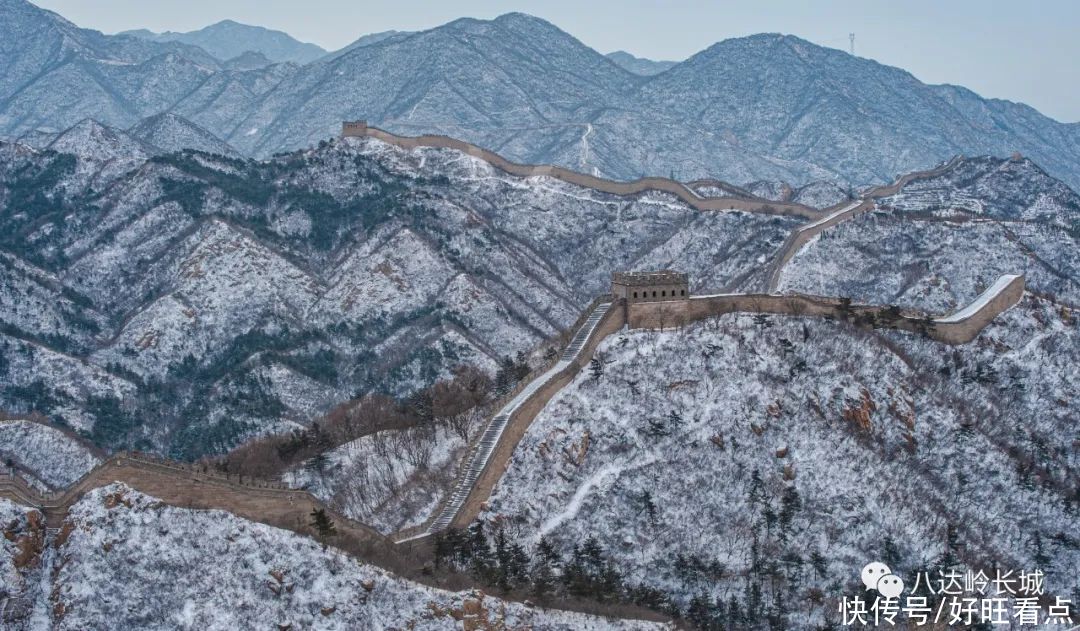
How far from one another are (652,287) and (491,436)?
15.6 metres

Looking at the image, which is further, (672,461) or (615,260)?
(615,260)

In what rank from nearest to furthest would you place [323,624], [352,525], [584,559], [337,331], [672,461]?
1. [323,624]
2. [352,525]
3. [584,559]
4. [672,461]
5. [337,331]

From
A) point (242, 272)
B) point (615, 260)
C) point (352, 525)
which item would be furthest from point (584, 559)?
point (615, 260)

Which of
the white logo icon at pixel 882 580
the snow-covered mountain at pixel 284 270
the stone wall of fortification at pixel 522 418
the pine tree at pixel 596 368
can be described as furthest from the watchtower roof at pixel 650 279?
the snow-covered mountain at pixel 284 270

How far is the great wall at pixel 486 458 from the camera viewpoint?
2635 inches

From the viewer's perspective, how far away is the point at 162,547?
214 ft

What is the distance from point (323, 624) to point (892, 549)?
3393cm

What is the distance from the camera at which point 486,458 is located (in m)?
79.2

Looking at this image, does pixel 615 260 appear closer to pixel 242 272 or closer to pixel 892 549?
pixel 242 272

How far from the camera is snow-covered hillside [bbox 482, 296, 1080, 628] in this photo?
7669 centimetres

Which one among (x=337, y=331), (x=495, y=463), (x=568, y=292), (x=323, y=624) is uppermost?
(x=568, y=292)

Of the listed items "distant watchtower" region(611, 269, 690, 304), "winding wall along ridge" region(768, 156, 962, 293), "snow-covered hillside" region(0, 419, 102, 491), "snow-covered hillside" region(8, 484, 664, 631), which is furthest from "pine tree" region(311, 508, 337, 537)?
"winding wall along ridge" region(768, 156, 962, 293)

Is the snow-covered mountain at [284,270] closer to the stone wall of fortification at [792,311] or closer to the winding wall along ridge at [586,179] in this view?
the winding wall along ridge at [586,179]

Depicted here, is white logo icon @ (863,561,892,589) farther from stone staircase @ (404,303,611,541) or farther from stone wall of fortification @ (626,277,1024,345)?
Answer: stone staircase @ (404,303,611,541)
